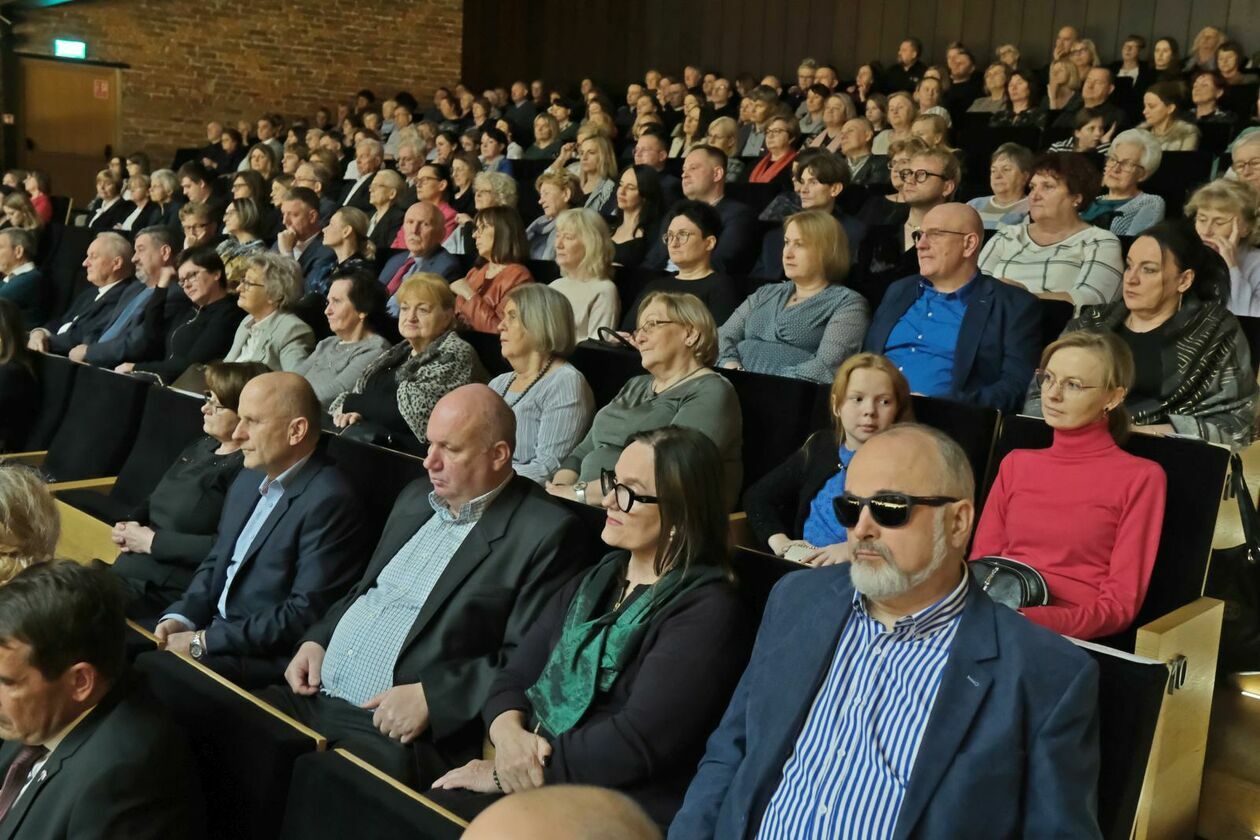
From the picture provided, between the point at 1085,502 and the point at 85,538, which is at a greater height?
the point at 1085,502

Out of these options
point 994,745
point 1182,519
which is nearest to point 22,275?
point 1182,519

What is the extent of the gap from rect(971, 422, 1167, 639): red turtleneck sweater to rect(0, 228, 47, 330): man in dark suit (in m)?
4.81


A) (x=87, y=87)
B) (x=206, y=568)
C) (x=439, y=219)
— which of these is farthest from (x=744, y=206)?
(x=87, y=87)

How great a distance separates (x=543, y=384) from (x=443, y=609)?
3.63ft

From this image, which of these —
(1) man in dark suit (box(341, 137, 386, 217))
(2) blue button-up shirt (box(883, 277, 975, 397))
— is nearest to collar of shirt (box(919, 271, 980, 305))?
(2) blue button-up shirt (box(883, 277, 975, 397))

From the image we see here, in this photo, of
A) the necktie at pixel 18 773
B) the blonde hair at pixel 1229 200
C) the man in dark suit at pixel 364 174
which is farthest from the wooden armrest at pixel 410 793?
the man in dark suit at pixel 364 174

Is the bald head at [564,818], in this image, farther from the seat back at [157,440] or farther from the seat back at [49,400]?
the seat back at [49,400]

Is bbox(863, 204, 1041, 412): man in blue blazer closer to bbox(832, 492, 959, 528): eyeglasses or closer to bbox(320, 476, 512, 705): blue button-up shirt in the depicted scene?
bbox(320, 476, 512, 705): blue button-up shirt

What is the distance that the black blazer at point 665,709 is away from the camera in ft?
5.66

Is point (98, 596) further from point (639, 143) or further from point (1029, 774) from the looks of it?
point (639, 143)

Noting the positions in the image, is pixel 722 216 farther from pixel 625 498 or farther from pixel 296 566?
pixel 625 498

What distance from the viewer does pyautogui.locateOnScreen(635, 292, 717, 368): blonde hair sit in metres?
2.94

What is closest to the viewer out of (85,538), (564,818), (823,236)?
(564,818)

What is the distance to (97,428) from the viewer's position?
3.83 meters
